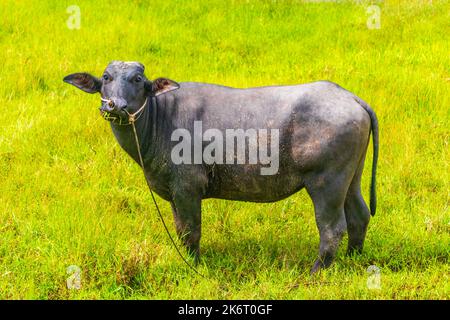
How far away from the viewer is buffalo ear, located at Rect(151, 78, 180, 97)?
17.0ft

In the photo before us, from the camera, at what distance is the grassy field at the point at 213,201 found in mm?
5371

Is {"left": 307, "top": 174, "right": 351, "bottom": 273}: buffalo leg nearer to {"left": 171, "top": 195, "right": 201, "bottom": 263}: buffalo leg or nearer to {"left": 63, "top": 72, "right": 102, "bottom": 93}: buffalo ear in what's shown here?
{"left": 171, "top": 195, "right": 201, "bottom": 263}: buffalo leg

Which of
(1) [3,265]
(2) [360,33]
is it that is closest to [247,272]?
(1) [3,265]

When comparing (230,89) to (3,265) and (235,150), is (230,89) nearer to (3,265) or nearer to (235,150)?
(235,150)

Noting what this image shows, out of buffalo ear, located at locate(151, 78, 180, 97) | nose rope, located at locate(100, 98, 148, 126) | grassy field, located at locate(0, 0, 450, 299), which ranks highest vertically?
buffalo ear, located at locate(151, 78, 180, 97)

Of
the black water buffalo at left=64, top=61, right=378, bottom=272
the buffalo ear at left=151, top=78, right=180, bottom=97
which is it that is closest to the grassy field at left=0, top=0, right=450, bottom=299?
the black water buffalo at left=64, top=61, right=378, bottom=272

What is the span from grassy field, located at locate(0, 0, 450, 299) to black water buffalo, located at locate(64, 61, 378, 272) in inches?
18.3

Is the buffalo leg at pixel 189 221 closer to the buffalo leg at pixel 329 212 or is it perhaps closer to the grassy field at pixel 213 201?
the grassy field at pixel 213 201

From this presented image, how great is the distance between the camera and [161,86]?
5234 millimetres

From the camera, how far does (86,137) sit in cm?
764

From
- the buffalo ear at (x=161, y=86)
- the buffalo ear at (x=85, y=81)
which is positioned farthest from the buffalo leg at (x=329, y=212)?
the buffalo ear at (x=85, y=81)

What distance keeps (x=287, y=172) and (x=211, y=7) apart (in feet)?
22.2

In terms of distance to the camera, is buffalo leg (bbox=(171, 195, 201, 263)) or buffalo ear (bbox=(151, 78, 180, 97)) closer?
buffalo ear (bbox=(151, 78, 180, 97))

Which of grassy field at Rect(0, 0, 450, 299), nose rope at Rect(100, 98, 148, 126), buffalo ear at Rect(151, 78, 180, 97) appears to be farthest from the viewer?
grassy field at Rect(0, 0, 450, 299)
